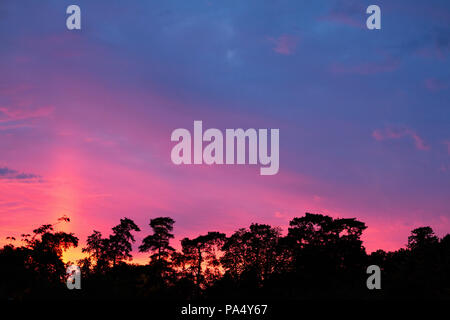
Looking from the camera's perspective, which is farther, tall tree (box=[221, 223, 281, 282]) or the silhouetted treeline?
tall tree (box=[221, 223, 281, 282])

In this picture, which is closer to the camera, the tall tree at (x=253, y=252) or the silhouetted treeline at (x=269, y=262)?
the silhouetted treeline at (x=269, y=262)

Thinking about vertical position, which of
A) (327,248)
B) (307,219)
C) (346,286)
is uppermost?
(307,219)

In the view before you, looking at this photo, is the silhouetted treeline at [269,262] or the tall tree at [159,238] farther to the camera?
the tall tree at [159,238]

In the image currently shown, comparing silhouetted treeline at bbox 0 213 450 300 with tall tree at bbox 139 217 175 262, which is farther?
tall tree at bbox 139 217 175 262

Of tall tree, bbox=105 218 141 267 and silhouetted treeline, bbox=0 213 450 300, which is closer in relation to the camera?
silhouetted treeline, bbox=0 213 450 300

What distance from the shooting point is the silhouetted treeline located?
36.3m

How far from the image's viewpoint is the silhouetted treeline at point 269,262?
1431 inches

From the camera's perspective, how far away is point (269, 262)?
59.1 metres

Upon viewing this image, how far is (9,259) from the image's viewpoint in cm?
3372

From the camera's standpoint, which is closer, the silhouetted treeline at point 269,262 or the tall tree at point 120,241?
the silhouetted treeline at point 269,262
